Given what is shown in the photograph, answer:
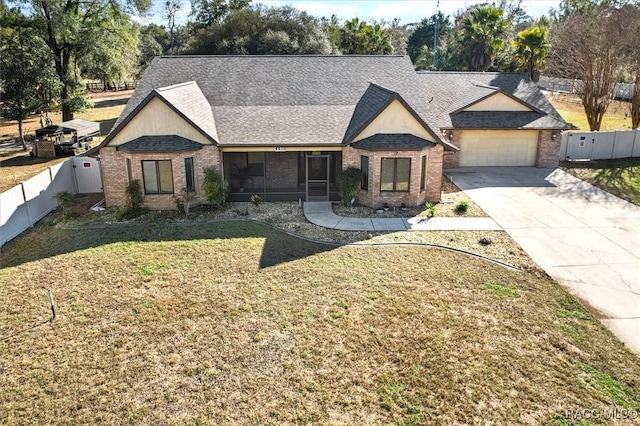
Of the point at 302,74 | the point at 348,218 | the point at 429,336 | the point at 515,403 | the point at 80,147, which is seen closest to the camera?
the point at 515,403

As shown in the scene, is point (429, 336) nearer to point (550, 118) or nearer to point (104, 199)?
point (104, 199)

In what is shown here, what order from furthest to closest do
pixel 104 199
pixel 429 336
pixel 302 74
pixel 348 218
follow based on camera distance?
pixel 302 74 < pixel 104 199 < pixel 348 218 < pixel 429 336

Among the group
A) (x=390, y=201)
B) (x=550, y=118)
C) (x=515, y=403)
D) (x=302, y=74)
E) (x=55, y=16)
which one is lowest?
(x=515, y=403)

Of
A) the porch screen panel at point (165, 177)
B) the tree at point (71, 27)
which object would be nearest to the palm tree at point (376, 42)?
the tree at point (71, 27)

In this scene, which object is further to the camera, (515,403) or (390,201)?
(390,201)

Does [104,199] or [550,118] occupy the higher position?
[550,118]

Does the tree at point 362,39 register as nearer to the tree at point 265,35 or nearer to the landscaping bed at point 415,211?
the tree at point 265,35

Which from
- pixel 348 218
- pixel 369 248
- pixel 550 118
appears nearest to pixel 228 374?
pixel 369 248
